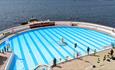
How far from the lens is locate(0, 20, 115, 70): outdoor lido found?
24402mm

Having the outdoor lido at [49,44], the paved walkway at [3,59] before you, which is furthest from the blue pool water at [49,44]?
the paved walkway at [3,59]

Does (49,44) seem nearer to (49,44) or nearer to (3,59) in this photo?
(49,44)

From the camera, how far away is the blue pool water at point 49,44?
2525 centimetres

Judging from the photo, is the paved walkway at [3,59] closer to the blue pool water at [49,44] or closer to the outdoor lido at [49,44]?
the outdoor lido at [49,44]

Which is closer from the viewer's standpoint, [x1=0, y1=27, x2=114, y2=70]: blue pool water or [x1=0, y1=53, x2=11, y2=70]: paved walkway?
[x1=0, y1=53, x2=11, y2=70]: paved walkway

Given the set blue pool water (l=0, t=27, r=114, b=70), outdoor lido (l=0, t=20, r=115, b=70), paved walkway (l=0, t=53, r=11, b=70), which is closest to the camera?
paved walkway (l=0, t=53, r=11, b=70)

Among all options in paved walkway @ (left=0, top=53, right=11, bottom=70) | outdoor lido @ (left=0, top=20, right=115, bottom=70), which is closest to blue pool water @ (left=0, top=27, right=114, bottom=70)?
outdoor lido @ (left=0, top=20, right=115, bottom=70)

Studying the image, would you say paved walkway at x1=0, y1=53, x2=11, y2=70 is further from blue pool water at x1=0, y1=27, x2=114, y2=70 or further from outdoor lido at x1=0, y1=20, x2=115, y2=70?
blue pool water at x1=0, y1=27, x2=114, y2=70

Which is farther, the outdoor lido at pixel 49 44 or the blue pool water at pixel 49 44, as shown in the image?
the blue pool water at pixel 49 44

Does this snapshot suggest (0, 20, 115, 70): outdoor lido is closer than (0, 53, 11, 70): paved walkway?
No

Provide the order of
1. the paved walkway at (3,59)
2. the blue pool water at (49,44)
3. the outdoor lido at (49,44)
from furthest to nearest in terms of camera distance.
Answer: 1. the blue pool water at (49,44)
2. the outdoor lido at (49,44)
3. the paved walkway at (3,59)

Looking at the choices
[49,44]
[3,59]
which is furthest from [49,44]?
[3,59]

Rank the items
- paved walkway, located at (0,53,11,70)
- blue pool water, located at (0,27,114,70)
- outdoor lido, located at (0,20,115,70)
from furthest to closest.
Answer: blue pool water, located at (0,27,114,70) < outdoor lido, located at (0,20,115,70) < paved walkway, located at (0,53,11,70)

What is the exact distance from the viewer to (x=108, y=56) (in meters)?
24.0
